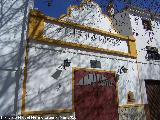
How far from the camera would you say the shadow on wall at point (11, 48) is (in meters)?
8.67

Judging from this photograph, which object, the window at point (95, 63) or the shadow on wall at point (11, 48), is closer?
the shadow on wall at point (11, 48)

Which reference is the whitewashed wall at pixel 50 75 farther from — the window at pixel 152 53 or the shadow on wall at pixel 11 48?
the window at pixel 152 53

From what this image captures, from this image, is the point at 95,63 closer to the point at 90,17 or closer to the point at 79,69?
the point at 79,69

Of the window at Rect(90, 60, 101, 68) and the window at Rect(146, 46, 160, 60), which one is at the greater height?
the window at Rect(146, 46, 160, 60)

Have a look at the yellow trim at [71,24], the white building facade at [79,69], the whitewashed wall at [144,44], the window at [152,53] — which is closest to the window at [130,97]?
the white building facade at [79,69]

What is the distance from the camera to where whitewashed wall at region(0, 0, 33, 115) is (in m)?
8.67

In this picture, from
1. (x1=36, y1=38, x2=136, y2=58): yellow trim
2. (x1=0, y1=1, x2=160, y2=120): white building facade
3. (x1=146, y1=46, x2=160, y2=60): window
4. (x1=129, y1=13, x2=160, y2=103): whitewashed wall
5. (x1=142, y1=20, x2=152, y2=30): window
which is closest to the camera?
(x1=0, y1=1, x2=160, y2=120): white building facade

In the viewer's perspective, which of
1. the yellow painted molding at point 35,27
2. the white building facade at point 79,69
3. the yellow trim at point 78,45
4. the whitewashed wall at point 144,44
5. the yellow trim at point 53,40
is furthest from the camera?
the whitewashed wall at point 144,44

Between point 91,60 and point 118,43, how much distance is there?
2.81 meters

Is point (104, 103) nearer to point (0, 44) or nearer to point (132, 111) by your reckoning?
point (132, 111)

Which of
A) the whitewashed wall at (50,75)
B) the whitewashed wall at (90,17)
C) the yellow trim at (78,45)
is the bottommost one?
the whitewashed wall at (50,75)

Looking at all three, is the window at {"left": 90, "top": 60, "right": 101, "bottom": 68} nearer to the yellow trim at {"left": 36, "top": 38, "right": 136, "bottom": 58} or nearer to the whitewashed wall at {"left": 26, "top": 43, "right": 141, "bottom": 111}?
the whitewashed wall at {"left": 26, "top": 43, "right": 141, "bottom": 111}

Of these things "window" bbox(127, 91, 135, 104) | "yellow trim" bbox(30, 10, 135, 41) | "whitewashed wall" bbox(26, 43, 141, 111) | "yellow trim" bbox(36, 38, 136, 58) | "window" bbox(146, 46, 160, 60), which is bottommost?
"window" bbox(127, 91, 135, 104)

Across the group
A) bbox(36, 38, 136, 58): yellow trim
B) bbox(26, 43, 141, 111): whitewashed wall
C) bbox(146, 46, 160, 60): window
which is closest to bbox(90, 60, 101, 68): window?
bbox(26, 43, 141, 111): whitewashed wall
